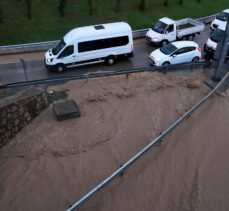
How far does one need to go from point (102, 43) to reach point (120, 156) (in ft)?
27.6

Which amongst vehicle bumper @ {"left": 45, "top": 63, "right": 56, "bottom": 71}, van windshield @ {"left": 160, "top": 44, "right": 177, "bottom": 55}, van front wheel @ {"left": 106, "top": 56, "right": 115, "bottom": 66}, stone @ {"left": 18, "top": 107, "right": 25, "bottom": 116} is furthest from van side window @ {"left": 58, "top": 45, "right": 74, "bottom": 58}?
stone @ {"left": 18, "top": 107, "right": 25, "bottom": 116}

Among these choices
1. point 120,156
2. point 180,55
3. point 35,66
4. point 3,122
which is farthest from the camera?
point 35,66

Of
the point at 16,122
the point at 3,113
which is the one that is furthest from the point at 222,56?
the point at 3,113

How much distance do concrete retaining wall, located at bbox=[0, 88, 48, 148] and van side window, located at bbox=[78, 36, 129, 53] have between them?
6123 mm

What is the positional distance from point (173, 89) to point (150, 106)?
180 cm

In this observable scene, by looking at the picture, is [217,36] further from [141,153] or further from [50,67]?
[141,153]

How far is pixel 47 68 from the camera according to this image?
1727 centimetres

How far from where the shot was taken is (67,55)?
1700 centimetres

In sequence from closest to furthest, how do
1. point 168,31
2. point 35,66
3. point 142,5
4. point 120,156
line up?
1. point 120,156
2. point 35,66
3. point 168,31
4. point 142,5

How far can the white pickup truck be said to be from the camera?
2009 cm

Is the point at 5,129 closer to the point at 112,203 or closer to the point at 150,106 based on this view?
the point at 112,203

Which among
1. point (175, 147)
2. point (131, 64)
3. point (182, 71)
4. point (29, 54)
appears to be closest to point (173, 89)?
point (182, 71)

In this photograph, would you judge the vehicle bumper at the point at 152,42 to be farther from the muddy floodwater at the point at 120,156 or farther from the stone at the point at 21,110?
the stone at the point at 21,110

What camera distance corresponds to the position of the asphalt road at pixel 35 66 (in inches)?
659
